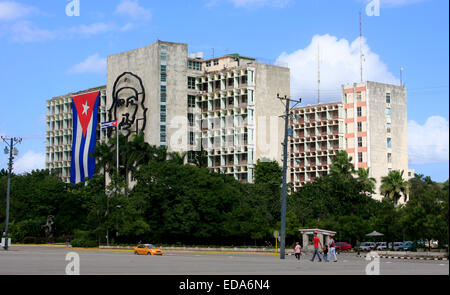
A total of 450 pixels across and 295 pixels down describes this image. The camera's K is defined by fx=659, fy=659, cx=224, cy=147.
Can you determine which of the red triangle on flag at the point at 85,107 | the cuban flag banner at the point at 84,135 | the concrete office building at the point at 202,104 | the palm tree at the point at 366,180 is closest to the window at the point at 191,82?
the concrete office building at the point at 202,104

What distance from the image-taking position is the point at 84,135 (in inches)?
4884

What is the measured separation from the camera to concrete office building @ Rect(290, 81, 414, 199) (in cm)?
11694

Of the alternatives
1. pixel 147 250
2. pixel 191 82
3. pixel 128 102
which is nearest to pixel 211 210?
pixel 147 250

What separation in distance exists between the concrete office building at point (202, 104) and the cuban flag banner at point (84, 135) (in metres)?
3.69

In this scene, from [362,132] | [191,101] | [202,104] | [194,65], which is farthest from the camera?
[194,65]

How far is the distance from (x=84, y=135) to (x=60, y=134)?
22.8m

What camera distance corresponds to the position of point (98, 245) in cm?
8025

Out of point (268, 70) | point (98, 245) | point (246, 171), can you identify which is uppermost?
point (268, 70)

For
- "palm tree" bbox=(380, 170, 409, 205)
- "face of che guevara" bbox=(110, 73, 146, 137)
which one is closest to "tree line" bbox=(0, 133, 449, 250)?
"palm tree" bbox=(380, 170, 409, 205)

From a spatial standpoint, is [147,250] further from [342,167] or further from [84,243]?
[342,167]

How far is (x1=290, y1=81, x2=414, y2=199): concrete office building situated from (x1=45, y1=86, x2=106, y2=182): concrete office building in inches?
1889
